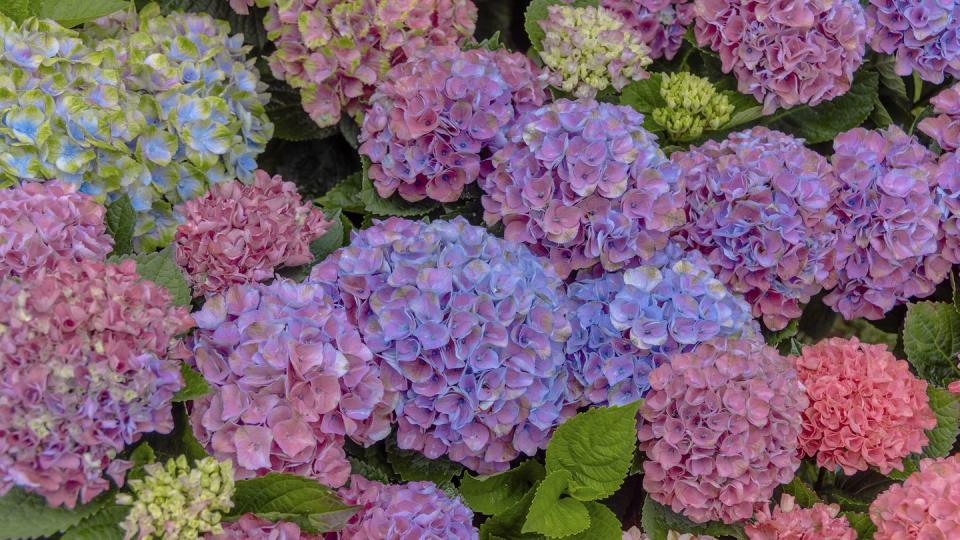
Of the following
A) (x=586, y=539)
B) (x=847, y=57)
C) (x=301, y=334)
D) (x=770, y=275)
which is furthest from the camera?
(x=847, y=57)

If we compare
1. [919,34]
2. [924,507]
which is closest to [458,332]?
[924,507]

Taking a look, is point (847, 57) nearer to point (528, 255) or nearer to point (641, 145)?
point (641, 145)

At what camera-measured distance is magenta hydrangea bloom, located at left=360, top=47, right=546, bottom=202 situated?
1.91m

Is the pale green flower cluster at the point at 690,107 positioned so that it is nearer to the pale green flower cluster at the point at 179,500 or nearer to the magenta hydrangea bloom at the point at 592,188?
the magenta hydrangea bloom at the point at 592,188

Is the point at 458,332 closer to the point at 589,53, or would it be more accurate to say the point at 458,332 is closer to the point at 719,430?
the point at 719,430

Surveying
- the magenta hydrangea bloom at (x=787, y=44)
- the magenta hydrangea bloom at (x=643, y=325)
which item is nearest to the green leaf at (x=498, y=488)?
the magenta hydrangea bloom at (x=643, y=325)

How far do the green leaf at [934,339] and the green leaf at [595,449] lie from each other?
74cm

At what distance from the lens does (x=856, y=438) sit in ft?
5.59

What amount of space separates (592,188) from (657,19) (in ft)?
2.58

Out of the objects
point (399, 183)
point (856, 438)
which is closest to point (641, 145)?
point (399, 183)

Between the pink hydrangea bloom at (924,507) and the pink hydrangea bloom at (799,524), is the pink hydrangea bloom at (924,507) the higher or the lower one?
the higher one

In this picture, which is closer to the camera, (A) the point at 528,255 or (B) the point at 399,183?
(A) the point at 528,255

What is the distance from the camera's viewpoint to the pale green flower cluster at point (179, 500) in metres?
1.29

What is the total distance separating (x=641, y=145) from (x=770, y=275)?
38 centimetres
